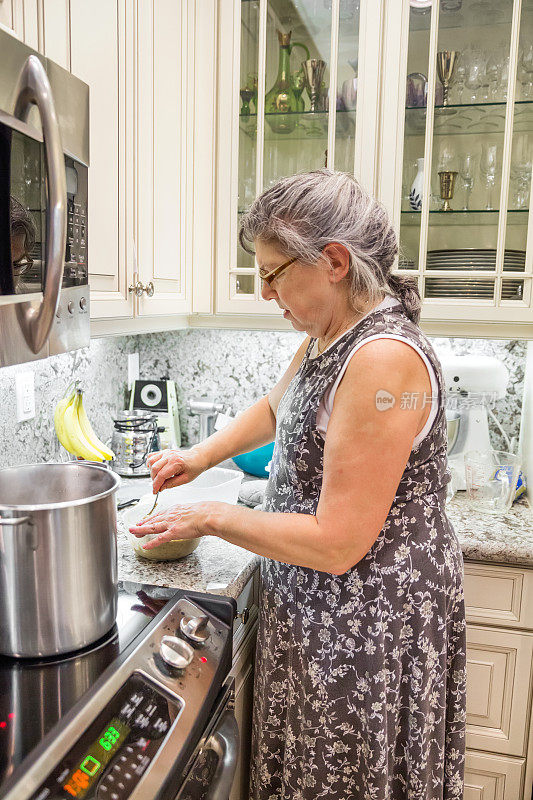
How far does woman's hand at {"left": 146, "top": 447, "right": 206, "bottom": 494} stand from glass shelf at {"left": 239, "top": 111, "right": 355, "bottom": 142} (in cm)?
97

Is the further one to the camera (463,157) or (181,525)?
(463,157)

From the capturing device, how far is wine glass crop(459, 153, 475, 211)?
173cm

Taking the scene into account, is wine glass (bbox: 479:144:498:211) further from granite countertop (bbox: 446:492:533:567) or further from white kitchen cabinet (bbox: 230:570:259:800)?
white kitchen cabinet (bbox: 230:570:259:800)

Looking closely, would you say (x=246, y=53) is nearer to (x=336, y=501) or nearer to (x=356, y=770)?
(x=336, y=501)

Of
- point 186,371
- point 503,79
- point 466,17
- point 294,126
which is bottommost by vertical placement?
point 186,371

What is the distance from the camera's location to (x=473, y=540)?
1545mm

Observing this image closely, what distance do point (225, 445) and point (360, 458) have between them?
0.53 metres

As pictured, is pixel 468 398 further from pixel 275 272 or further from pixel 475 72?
pixel 275 272

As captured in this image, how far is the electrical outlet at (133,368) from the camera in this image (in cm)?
215

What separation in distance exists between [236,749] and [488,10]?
1792 millimetres

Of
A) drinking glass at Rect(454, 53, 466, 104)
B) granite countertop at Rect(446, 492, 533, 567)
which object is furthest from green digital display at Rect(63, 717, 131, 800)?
drinking glass at Rect(454, 53, 466, 104)

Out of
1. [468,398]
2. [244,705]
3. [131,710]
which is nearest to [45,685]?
[131,710]

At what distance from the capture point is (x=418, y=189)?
172cm

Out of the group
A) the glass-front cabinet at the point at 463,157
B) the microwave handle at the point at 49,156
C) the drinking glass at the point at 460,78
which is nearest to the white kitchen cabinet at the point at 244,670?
the microwave handle at the point at 49,156
